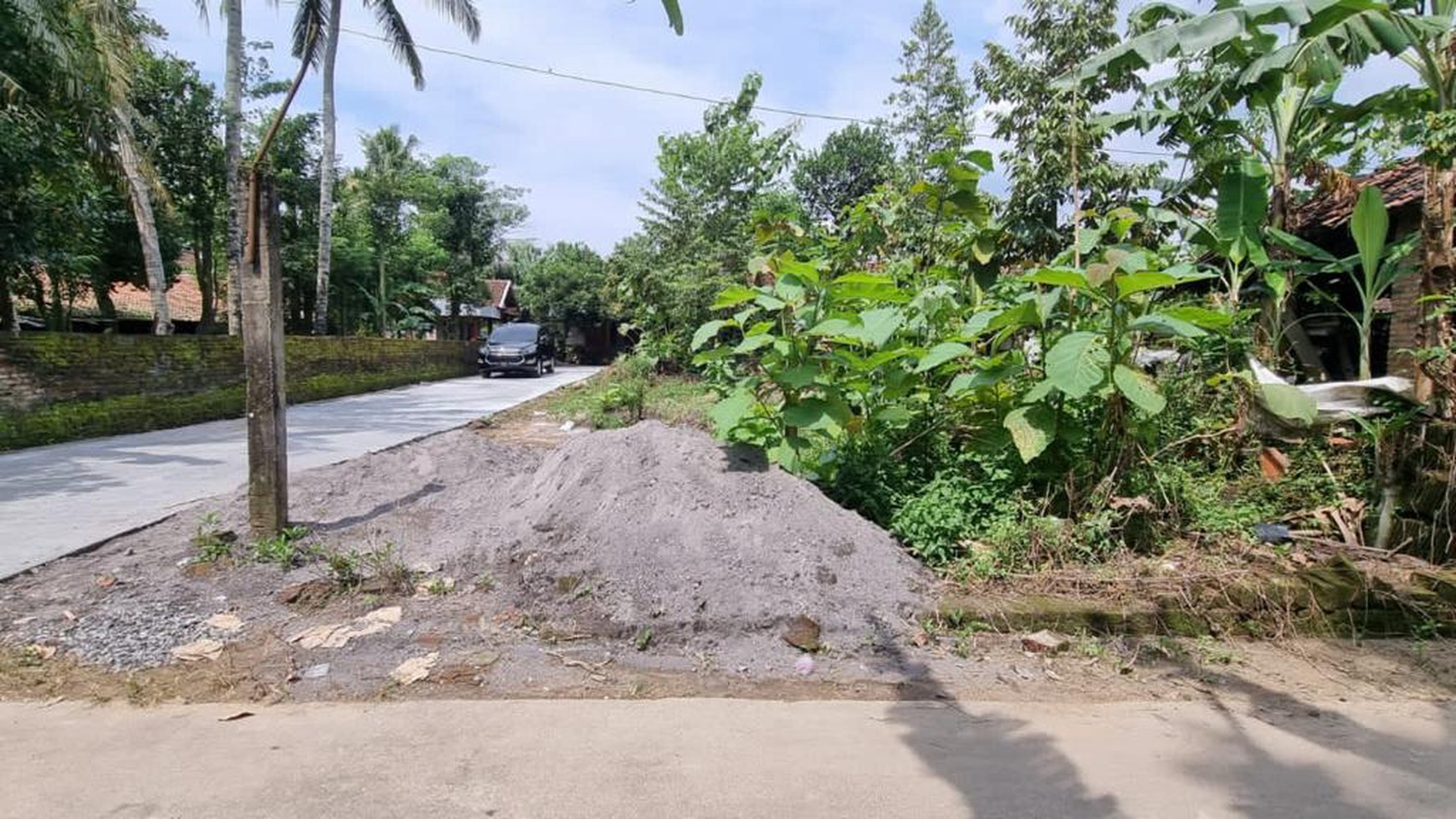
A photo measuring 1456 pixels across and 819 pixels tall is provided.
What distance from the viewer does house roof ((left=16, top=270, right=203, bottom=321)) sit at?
2058cm

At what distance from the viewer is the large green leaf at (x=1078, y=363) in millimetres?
3757

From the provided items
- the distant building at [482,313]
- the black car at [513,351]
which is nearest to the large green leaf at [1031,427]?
the black car at [513,351]

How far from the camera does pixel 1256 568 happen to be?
4055 millimetres

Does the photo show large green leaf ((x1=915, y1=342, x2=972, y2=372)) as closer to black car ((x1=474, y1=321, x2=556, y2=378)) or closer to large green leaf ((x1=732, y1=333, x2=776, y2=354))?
large green leaf ((x1=732, y1=333, x2=776, y2=354))

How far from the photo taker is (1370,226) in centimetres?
475

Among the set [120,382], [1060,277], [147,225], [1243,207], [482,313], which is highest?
[147,225]

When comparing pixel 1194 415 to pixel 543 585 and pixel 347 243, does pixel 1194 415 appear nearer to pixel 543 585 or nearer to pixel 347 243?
pixel 543 585

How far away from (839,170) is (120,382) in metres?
25.7

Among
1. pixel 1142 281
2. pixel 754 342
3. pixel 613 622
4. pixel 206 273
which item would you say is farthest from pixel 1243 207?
pixel 206 273

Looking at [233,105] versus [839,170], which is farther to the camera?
[839,170]

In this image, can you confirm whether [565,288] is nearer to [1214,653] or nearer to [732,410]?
[732,410]

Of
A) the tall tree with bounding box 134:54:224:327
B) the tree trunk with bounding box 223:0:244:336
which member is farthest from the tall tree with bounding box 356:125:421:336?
the tree trunk with bounding box 223:0:244:336

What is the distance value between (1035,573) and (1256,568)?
1222 millimetres

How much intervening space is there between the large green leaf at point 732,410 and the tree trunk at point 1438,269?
3.86 m
